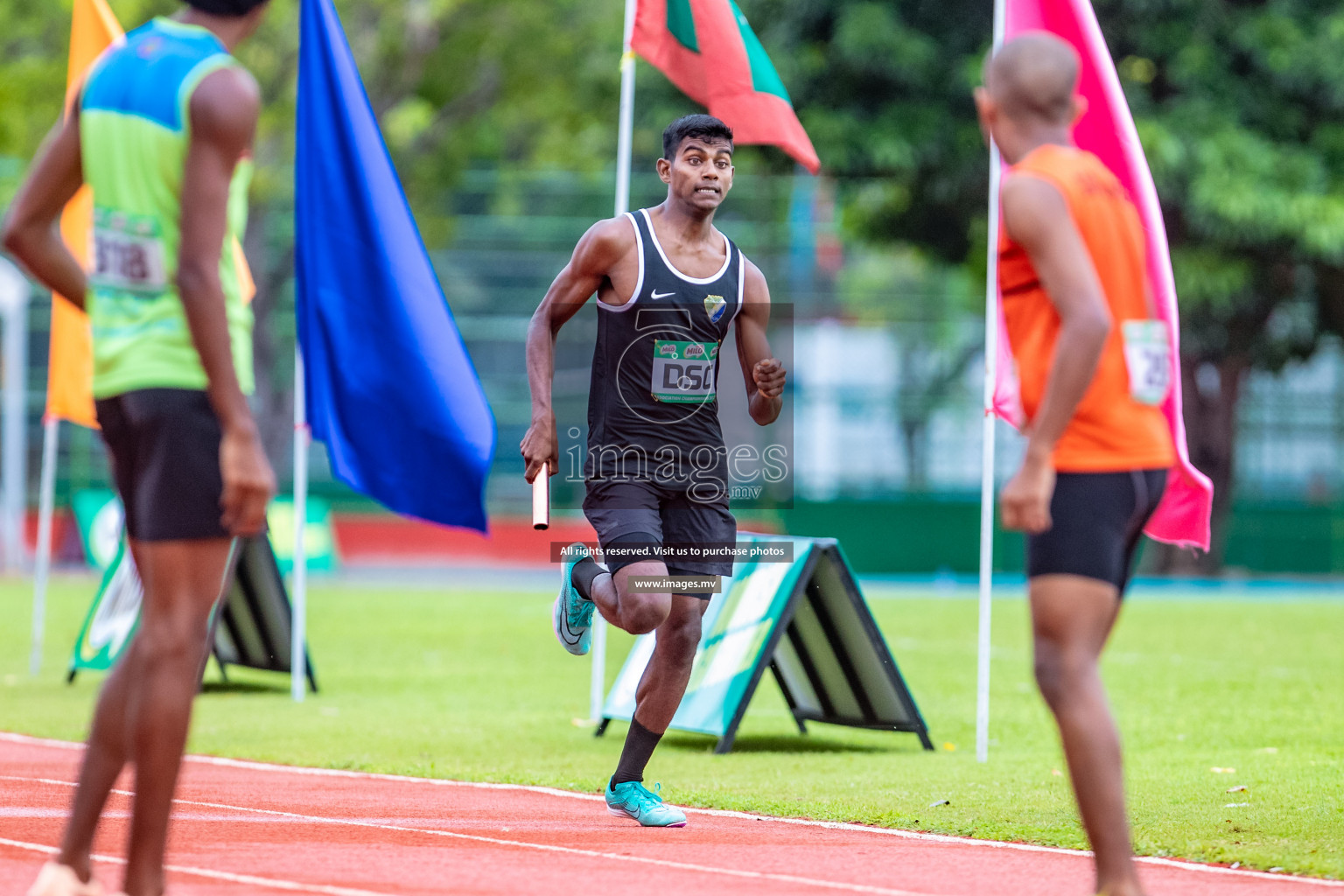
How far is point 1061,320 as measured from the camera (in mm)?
4449

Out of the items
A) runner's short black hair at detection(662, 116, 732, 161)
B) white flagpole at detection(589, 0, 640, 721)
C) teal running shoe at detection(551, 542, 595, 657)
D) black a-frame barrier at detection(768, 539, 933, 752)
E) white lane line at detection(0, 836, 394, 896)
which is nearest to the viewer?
white lane line at detection(0, 836, 394, 896)

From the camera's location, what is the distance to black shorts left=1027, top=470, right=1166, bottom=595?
4.47 meters

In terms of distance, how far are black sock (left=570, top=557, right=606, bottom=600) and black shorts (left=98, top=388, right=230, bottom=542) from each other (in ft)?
9.54

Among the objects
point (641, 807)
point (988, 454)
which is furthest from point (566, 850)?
point (988, 454)

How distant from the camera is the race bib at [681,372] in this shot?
6883mm

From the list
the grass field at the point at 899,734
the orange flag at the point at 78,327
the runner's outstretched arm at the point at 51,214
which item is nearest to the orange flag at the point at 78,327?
the orange flag at the point at 78,327

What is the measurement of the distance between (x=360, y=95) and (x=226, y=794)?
15.3 feet

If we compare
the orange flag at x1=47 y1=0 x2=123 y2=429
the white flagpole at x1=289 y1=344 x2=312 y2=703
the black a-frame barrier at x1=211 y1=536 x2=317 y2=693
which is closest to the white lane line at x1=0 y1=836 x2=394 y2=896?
the white flagpole at x1=289 y1=344 x2=312 y2=703

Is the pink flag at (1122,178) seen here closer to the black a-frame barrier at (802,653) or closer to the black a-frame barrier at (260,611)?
the black a-frame barrier at (802,653)

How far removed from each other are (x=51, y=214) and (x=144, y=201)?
424 millimetres

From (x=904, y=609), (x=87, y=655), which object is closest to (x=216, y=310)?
(x=87, y=655)

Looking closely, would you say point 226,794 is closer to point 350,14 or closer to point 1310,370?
point 350,14

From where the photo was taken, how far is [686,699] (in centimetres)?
941

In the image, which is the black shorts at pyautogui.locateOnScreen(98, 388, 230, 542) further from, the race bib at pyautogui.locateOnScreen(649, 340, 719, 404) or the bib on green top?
the race bib at pyautogui.locateOnScreen(649, 340, 719, 404)
